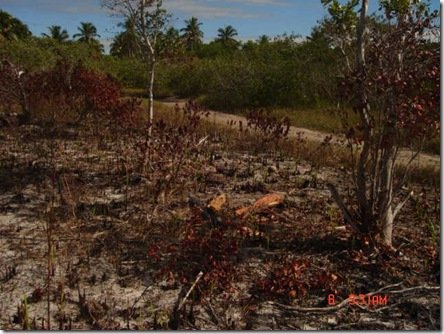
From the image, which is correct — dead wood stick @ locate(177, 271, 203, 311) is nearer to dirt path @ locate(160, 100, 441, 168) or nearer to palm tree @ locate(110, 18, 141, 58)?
dirt path @ locate(160, 100, 441, 168)

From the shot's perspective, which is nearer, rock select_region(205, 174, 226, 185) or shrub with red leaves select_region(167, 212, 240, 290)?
shrub with red leaves select_region(167, 212, 240, 290)

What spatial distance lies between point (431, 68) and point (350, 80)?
0.68m

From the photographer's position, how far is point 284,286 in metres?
4.63

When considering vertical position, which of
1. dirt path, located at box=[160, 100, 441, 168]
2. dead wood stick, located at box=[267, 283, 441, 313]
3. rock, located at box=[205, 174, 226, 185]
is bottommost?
dead wood stick, located at box=[267, 283, 441, 313]

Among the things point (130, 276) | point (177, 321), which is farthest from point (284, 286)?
point (130, 276)

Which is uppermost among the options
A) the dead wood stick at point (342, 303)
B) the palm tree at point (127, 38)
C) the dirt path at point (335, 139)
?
the palm tree at point (127, 38)

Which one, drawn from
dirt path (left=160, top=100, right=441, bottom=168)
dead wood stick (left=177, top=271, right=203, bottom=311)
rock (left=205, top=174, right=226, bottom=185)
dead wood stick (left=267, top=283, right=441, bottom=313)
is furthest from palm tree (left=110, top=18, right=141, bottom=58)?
dead wood stick (left=267, top=283, right=441, bottom=313)

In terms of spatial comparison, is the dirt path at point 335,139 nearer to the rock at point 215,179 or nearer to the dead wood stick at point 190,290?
the rock at point 215,179

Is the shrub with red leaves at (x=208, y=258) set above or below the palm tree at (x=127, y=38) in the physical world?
below
